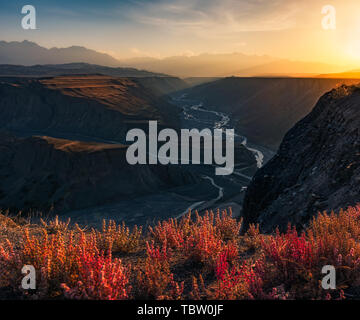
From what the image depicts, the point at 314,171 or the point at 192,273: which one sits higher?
the point at 314,171

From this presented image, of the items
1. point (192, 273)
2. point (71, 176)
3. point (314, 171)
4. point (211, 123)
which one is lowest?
point (71, 176)

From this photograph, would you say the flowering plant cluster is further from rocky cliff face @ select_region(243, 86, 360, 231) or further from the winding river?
the winding river

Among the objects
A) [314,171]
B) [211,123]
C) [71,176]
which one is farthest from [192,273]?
[211,123]

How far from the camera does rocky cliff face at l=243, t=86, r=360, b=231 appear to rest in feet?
34.0

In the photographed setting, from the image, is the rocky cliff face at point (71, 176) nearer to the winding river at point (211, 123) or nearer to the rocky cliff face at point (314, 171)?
the winding river at point (211, 123)

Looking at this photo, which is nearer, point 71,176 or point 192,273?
point 192,273

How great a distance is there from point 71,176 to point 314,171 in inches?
1526

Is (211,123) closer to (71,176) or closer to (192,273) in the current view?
(71,176)

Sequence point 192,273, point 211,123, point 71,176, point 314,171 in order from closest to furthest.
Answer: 1. point 192,273
2. point 314,171
3. point 71,176
4. point 211,123

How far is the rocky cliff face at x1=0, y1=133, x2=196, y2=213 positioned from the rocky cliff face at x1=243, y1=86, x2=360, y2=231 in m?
30.5

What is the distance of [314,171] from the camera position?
44.0ft

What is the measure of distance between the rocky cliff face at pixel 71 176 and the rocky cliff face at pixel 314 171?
30482mm

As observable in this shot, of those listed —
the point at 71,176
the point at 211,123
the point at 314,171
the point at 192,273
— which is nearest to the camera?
the point at 192,273

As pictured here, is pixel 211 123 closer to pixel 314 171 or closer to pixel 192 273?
pixel 314 171
